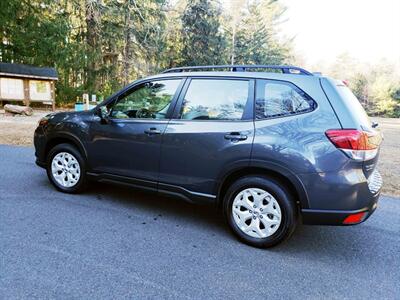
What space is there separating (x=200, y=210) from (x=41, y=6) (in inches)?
919

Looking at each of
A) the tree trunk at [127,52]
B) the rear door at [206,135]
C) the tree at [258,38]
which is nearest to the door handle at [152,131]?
the rear door at [206,135]

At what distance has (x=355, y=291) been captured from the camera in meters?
2.61

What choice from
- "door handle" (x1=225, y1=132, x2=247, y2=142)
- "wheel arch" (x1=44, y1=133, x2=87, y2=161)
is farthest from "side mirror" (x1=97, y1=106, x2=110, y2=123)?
"door handle" (x1=225, y1=132, x2=247, y2=142)

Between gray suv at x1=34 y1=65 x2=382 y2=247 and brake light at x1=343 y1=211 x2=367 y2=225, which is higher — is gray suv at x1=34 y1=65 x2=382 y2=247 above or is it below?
above

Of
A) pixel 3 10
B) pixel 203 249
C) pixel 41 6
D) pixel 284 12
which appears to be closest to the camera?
pixel 203 249

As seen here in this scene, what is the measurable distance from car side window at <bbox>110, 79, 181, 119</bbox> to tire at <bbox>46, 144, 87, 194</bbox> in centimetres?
84

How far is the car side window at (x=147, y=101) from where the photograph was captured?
3863 millimetres

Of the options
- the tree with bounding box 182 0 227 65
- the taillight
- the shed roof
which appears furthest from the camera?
the tree with bounding box 182 0 227 65

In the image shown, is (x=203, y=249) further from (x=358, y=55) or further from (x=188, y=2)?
(x=358, y=55)

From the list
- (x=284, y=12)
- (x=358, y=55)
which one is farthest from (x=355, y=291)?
(x=358, y=55)

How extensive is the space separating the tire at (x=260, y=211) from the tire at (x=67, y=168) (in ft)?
7.10

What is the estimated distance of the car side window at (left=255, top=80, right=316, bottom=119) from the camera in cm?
313

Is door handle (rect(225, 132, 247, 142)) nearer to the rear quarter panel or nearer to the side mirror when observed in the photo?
the rear quarter panel

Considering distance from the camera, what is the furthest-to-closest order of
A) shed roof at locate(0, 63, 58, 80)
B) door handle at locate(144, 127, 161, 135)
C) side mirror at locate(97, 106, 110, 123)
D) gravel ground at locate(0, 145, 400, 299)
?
shed roof at locate(0, 63, 58, 80) → side mirror at locate(97, 106, 110, 123) → door handle at locate(144, 127, 161, 135) → gravel ground at locate(0, 145, 400, 299)
